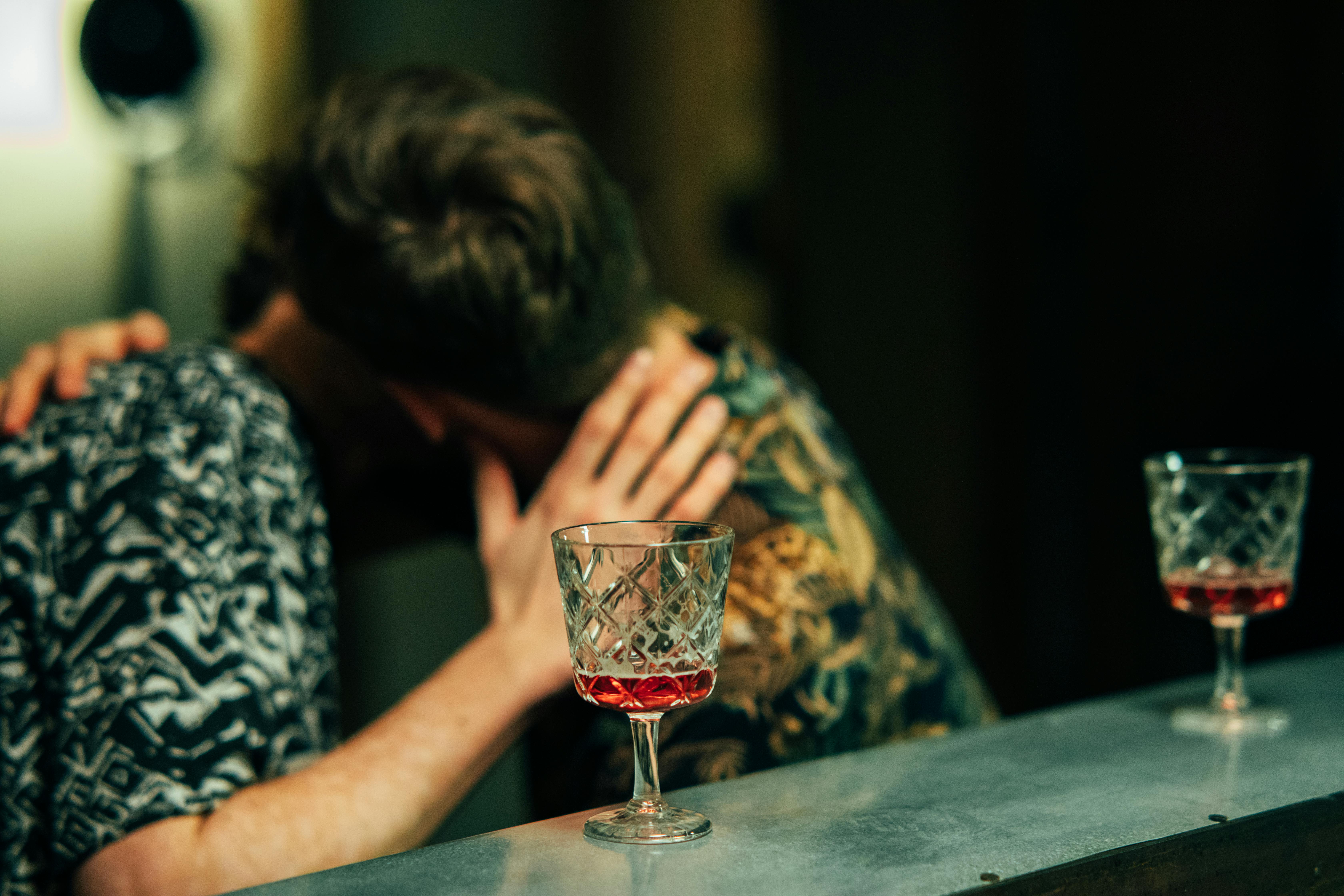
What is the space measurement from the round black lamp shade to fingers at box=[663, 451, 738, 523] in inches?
64.5

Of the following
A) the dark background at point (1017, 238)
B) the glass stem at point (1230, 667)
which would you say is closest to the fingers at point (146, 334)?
the glass stem at point (1230, 667)

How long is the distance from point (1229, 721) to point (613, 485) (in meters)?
0.49

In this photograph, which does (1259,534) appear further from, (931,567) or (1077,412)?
(931,567)

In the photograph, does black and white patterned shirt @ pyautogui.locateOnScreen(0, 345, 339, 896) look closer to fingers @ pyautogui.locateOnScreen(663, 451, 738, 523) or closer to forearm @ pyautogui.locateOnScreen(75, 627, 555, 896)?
forearm @ pyautogui.locateOnScreen(75, 627, 555, 896)

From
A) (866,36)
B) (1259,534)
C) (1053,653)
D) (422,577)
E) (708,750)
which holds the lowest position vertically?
(1053,653)

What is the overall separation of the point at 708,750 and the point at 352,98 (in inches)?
28.2

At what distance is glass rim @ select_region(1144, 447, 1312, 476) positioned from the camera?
0.85 m

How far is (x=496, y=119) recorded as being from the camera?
3.67 ft

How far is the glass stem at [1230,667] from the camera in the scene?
2.82ft

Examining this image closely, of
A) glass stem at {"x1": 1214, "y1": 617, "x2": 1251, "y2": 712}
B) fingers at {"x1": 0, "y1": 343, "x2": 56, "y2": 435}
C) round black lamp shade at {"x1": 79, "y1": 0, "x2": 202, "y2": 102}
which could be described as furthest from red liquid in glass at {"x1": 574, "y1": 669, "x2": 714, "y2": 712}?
round black lamp shade at {"x1": 79, "y1": 0, "x2": 202, "y2": 102}

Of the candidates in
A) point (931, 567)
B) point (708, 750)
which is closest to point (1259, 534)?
point (708, 750)

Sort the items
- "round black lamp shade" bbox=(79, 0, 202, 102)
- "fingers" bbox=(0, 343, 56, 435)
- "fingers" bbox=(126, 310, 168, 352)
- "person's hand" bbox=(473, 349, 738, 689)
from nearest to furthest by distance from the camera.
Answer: "person's hand" bbox=(473, 349, 738, 689)
"fingers" bbox=(0, 343, 56, 435)
"fingers" bbox=(126, 310, 168, 352)
"round black lamp shade" bbox=(79, 0, 202, 102)

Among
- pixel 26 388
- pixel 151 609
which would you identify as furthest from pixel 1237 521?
pixel 26 388

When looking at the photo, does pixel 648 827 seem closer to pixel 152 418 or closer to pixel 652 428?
pixel 652 428
